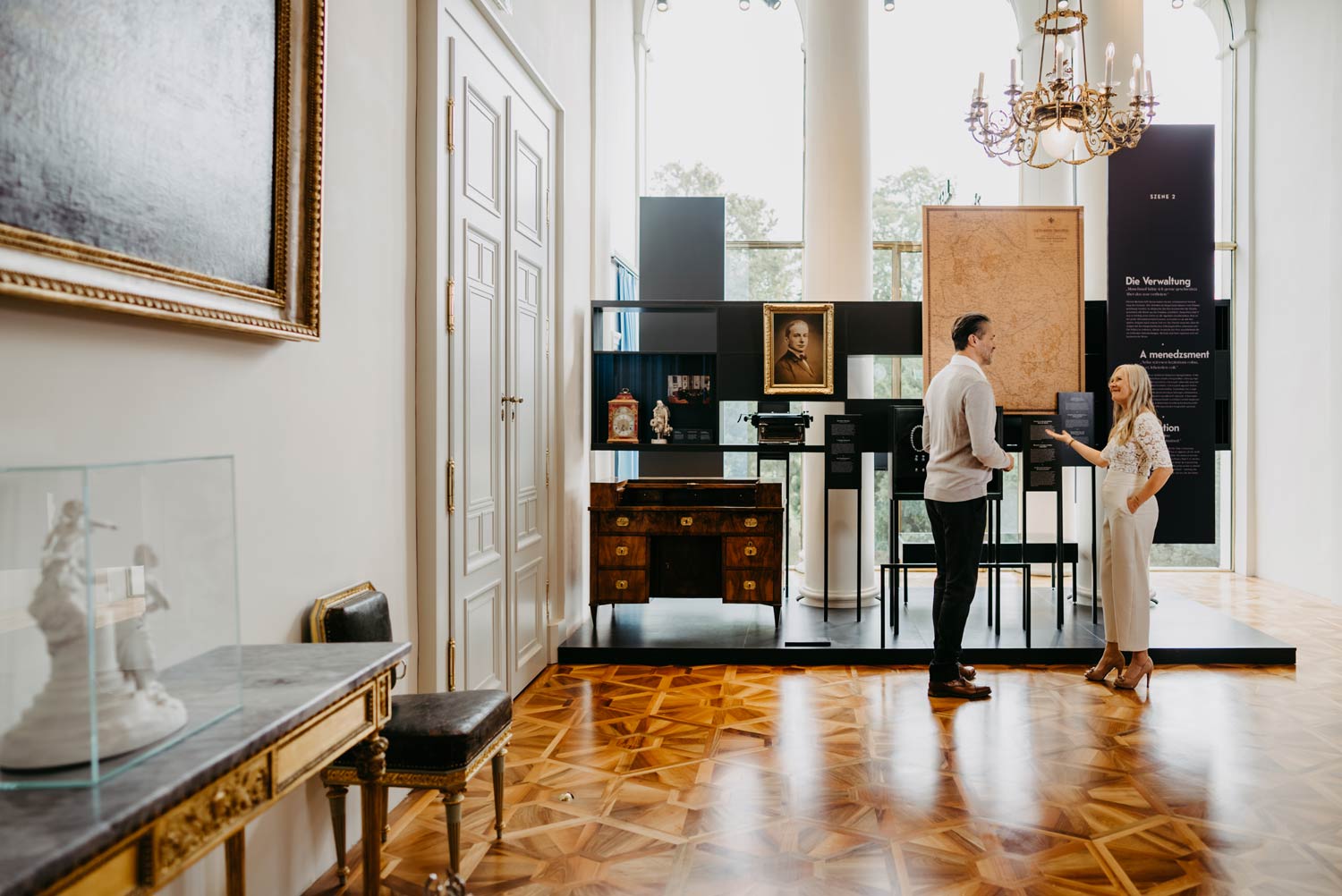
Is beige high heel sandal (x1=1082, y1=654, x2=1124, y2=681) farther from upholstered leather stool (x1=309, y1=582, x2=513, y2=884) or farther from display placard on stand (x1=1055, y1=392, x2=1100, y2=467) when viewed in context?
upholstered leather stool (x1=309, y1=582, x2=513, y2=884)

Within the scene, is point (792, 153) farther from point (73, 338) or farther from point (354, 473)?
point (73, 338)

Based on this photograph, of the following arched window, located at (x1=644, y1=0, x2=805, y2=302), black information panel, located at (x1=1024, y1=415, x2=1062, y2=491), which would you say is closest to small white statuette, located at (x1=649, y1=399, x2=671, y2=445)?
black information panel, located at (x1=1024, y1=415, x2=1062, y2=491)

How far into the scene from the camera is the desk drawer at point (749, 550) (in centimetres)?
584

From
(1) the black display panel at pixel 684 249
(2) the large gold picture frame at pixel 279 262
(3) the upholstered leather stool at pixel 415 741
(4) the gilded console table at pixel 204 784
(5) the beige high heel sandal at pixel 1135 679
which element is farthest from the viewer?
(1) the black display panel at pixel 684 249

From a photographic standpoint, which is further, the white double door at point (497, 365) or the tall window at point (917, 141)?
the tall window at point (917, 141)

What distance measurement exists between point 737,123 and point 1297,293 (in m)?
5.49

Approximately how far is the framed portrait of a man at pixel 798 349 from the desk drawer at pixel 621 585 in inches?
63.5

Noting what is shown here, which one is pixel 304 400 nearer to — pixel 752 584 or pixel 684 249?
pixel 752 584

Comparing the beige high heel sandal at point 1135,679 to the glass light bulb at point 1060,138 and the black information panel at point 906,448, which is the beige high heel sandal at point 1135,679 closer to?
the black information panel at point 906,448

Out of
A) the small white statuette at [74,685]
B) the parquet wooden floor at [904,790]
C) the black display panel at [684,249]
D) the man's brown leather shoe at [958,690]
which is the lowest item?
the parquet wooden floor at [904,790]

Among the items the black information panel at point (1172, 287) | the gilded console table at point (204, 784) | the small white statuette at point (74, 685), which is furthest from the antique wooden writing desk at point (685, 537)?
the small white statuette at point (74, 685)

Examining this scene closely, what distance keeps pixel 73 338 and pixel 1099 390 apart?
6.42m

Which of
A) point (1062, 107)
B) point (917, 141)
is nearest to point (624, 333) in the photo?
point (917, 141)

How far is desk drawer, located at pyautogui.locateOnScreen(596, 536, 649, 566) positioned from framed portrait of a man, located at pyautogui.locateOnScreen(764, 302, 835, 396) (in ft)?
4.71
